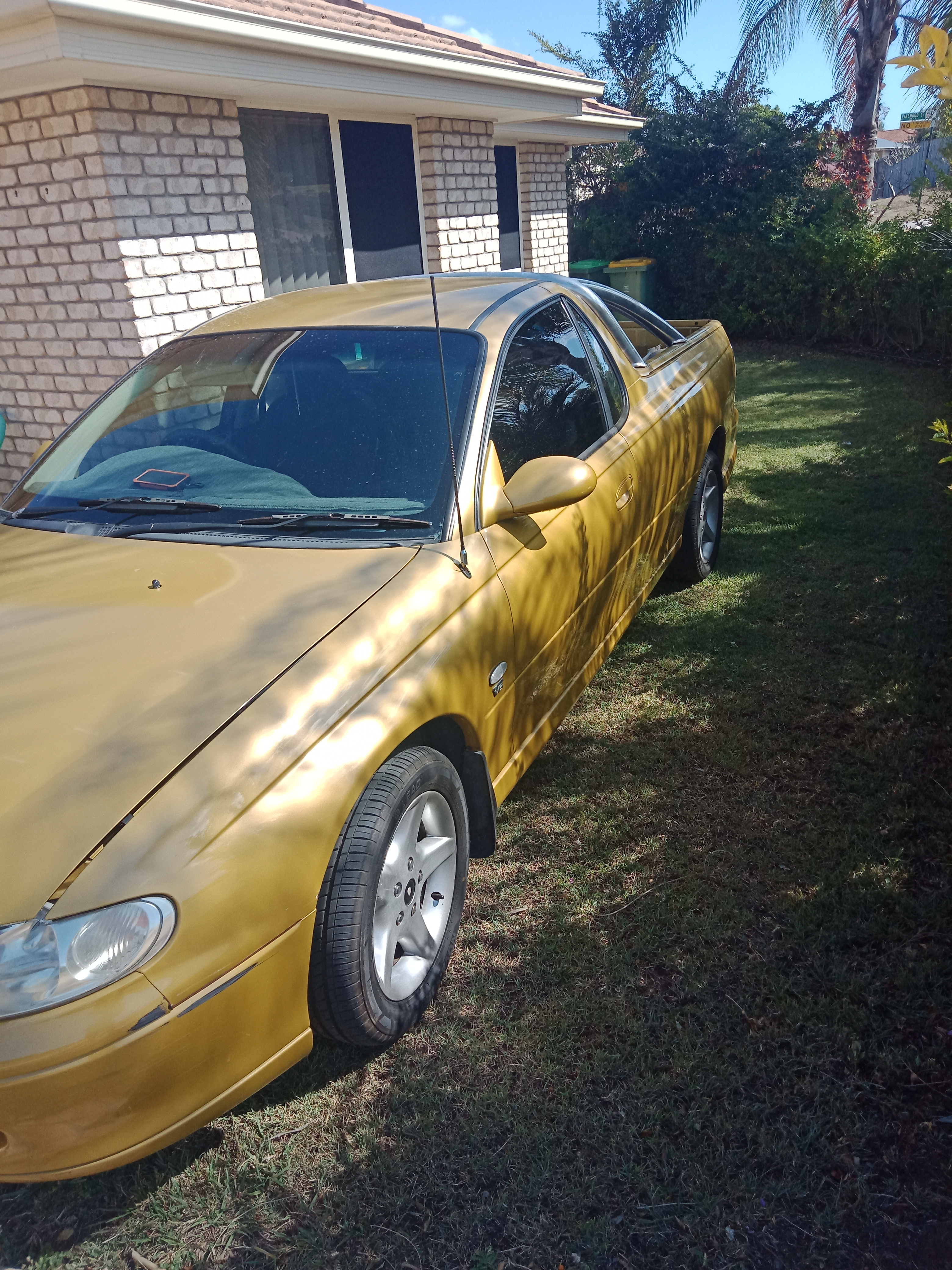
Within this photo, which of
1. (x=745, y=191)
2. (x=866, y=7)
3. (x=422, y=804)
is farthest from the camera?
(x=866, y=7)

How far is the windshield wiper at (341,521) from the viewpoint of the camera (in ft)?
8.34

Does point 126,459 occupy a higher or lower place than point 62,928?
higher

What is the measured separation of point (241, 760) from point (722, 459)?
167 inches

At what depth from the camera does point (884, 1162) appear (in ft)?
6.52

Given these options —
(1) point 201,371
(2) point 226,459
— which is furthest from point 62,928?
(1) point 201,371

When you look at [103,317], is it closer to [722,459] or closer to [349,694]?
[722,459]

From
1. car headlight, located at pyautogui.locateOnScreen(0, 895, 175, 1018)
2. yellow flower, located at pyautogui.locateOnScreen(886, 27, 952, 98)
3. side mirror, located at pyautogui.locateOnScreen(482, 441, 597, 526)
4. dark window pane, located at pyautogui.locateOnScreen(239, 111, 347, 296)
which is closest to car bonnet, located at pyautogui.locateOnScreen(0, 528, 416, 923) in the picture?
car headlight, located at pyautogui.locateOnScreen(0, 895, 175, 1018)

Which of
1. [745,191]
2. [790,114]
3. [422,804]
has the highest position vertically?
[790,114]

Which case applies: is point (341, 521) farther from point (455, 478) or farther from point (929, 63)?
point (929, 63)

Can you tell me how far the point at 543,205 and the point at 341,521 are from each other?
1038cm

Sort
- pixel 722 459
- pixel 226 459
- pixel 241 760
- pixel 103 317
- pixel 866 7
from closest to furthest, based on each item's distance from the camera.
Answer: pixel 241 760 < pixel 226 459 < pixel 722 459 < pixel 103 317 < pixel 866 7

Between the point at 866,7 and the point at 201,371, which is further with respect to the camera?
the point at 866,7

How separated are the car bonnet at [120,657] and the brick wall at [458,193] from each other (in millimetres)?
6969

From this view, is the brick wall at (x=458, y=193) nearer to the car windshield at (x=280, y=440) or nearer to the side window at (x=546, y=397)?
the side window at (x=546, y=397)
